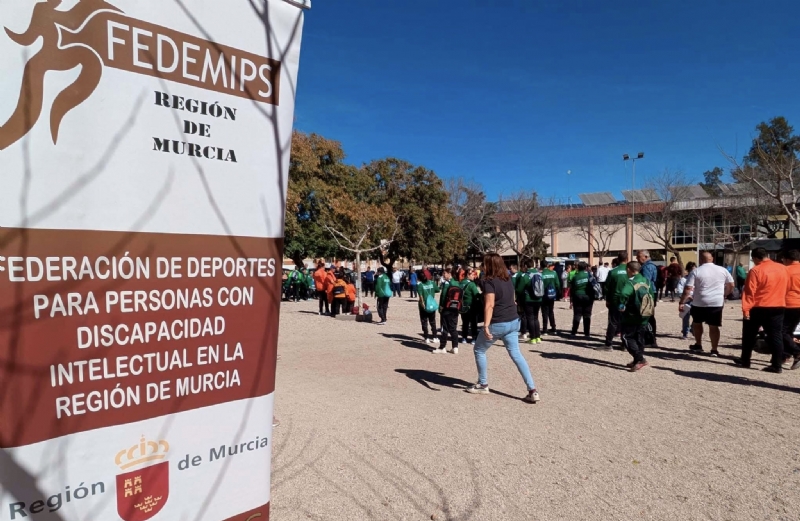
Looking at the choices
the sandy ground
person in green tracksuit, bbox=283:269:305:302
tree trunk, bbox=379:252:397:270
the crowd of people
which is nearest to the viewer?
the sandy ground

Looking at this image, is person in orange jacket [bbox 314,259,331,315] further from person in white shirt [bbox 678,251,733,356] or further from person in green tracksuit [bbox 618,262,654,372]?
person in white shirt [bbox 678,251,733,356]

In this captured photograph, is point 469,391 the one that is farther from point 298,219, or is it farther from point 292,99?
point 298,219

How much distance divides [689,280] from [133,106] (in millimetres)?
9532

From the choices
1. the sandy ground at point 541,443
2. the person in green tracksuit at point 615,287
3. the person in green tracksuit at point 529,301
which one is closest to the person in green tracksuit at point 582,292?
the person in green tracksuit at point 529,301

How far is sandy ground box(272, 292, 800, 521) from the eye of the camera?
3516 mm

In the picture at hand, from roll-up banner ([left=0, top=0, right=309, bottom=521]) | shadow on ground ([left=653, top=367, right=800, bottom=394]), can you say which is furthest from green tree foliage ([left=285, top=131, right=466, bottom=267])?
roll-up banner ([left=0, top=0, right=309, bottom=521])

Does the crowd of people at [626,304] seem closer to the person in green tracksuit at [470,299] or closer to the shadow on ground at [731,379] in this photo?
the person in green tracksuit at [470,299]

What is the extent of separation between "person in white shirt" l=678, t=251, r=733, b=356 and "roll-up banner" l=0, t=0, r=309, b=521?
8.69 metres

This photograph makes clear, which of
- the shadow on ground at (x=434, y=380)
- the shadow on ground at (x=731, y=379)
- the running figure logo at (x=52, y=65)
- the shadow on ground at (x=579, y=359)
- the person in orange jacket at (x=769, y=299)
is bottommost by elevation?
the shadow on ground at (x=434, y=380)

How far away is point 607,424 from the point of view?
206 inches

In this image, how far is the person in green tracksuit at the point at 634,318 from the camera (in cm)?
726

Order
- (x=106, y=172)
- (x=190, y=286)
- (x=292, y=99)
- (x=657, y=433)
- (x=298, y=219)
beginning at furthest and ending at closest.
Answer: (x=298, y=219), (x=657, y=433), (x=292, y=99), (x=190, y=286), (x=106, y=172)

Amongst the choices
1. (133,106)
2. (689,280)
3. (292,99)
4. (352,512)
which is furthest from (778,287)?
(133,106)

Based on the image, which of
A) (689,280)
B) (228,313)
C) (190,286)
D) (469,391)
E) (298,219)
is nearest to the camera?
(190,286)
